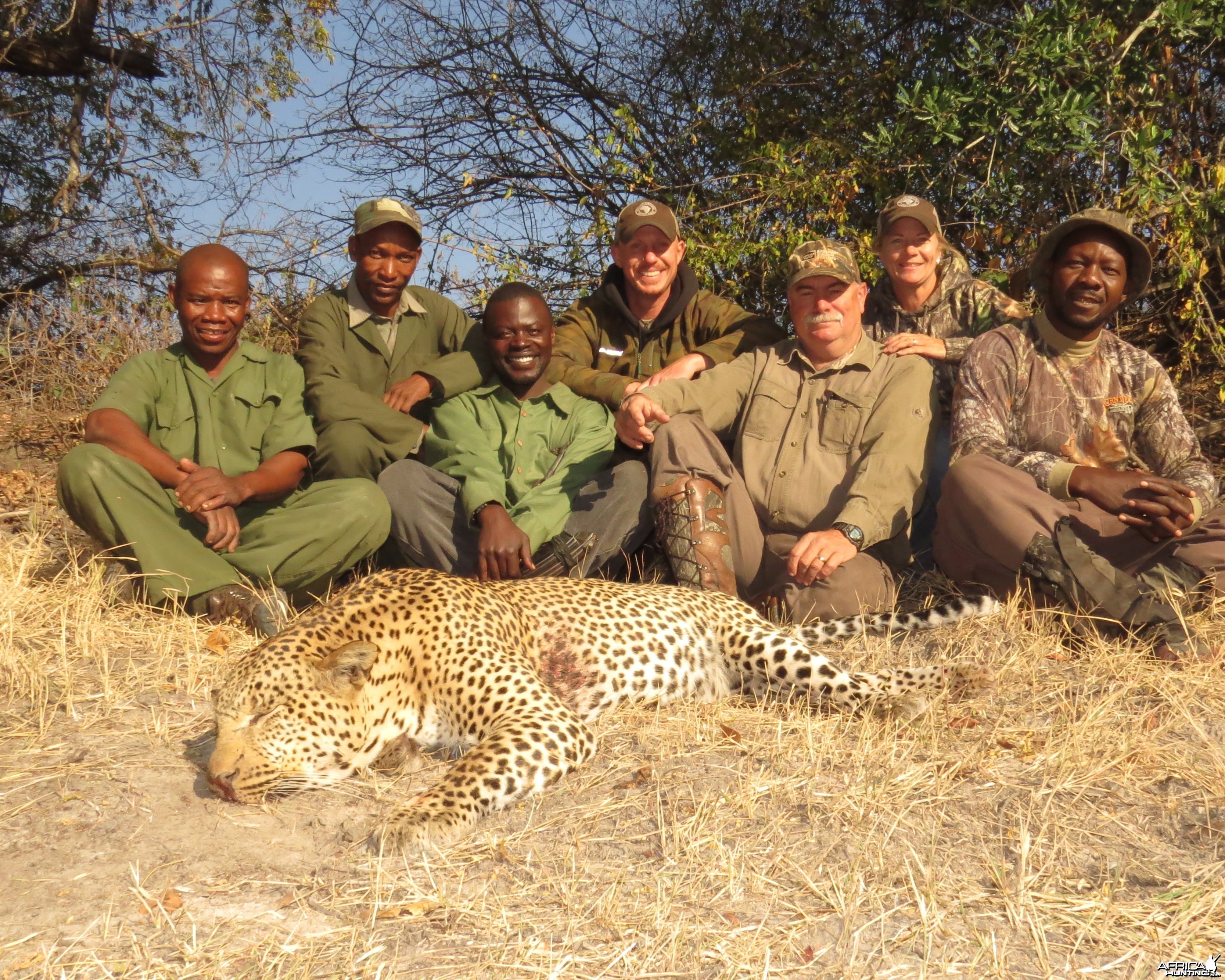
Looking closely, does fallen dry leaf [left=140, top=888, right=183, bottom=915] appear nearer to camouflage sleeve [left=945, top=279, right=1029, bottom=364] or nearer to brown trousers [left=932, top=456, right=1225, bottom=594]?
brown trousers [left=932, top=456, right=1225, bottom=594]

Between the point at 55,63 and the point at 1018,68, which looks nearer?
the point at 1018,68

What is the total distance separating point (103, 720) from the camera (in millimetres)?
4219

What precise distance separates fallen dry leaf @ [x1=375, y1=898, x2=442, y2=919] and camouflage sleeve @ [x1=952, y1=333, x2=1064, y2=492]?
11.1ft

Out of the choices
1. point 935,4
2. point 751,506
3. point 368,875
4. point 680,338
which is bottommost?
point 368,875

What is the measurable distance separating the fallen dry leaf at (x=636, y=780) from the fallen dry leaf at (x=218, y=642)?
2166mm

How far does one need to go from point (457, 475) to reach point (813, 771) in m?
2.53

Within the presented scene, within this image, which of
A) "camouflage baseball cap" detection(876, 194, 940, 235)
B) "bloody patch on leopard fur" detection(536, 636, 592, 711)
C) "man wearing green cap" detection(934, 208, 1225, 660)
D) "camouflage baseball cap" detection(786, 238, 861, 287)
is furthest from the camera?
"camouflage baseball cap" detection(876, 194, 940, 235)

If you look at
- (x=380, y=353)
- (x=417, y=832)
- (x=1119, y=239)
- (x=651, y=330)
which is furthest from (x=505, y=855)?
(x=1119, y=239)

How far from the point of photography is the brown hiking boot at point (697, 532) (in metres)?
5.18

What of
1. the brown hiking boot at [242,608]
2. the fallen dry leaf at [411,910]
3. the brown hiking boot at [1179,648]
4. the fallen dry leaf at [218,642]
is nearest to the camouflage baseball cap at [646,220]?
the brown hiking boot at [242,608]

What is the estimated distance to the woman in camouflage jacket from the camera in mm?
5867

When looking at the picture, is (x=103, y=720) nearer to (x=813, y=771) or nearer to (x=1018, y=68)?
(x=813, y=771)

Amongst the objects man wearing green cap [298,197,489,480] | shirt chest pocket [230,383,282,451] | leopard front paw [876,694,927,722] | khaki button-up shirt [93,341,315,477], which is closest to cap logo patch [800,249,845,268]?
man wearing green cap [298,197,489,480]

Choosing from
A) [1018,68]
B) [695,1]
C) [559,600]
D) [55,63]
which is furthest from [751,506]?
[55,63]
